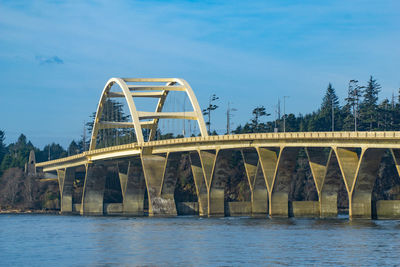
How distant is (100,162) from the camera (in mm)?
152000

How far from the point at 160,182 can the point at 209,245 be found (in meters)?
61.9

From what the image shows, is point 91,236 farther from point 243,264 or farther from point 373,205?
point 373,205

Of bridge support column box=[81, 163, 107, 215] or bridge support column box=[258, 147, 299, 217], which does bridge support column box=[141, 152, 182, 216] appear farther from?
bridge support column box=[81, 163, 107, 215]

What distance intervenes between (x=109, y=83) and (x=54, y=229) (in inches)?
2201

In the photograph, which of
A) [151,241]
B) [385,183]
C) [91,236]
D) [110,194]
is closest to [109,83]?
[110,194]

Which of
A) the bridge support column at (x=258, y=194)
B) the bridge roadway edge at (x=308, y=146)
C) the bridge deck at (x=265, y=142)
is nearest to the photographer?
the bridge deck at (x=265, y=142)

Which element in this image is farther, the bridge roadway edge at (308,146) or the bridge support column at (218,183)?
the bridge support column at (218,183)

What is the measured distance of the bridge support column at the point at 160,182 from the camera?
125m

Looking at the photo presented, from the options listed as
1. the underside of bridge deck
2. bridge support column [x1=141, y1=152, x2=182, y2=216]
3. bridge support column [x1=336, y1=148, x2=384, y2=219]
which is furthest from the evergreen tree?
bridge support column [x1=336, y1=148, x2=384, y2=219]

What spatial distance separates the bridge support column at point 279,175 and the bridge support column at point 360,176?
1087cm

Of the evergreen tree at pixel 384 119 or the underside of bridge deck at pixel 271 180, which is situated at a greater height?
the evergreen tree at pixel 384 119

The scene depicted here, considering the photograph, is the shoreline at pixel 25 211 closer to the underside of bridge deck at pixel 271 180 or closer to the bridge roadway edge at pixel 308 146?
the underside of bridge deck at pixel 271 180

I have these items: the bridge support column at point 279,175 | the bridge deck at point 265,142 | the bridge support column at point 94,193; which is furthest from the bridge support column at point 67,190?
the bridge support column at point 279,175

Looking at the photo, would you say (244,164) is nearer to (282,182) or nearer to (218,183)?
(218,183)
